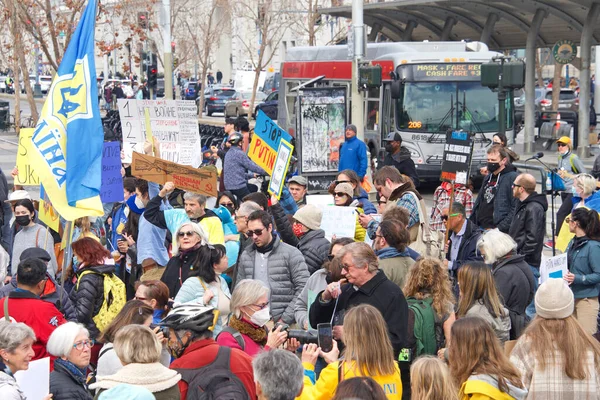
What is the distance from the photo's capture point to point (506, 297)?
7.08m

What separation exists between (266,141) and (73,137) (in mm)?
3353

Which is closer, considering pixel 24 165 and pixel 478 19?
pixel 24 165

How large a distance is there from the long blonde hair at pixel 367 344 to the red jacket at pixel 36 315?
2.41m

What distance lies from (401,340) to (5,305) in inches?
105

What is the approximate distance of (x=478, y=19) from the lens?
28391mm

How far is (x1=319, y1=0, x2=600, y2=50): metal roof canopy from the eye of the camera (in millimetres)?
25188

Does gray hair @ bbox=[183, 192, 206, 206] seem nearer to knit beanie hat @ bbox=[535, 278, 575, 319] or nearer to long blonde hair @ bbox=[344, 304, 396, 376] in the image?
long blonde hair @ bbox=[344, 304, 396, 376]

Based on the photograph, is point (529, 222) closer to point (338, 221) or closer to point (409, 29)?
point (338, 221)

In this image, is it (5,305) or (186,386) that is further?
(5,305)

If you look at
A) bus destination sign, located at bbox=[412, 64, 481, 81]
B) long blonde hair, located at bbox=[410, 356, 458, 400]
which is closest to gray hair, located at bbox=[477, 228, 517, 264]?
long blonde hair, located at bbox=[410, 356, 458, 400]

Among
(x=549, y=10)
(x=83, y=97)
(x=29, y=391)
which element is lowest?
(x=29, y=391)

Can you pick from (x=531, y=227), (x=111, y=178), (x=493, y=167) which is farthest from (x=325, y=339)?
(x=111, y=178)

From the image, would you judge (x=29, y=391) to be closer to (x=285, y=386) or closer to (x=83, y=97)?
(x=285, y=386)

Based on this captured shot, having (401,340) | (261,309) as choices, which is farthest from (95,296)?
(401,340)
